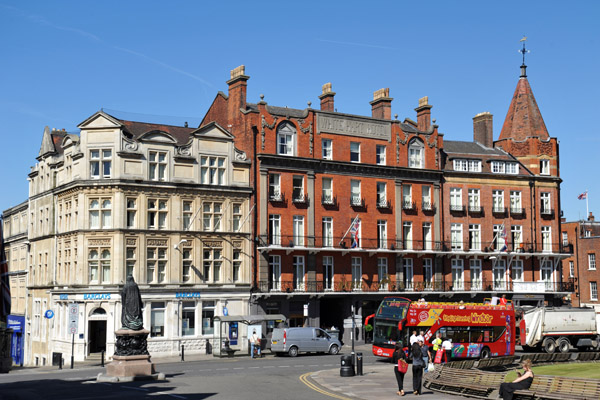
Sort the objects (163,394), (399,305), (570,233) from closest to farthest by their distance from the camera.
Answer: (163,394) → (399,305) → (570,233)

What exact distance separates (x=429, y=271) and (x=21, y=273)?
3537 centimetres

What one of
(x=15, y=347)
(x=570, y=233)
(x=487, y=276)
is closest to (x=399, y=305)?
(x=487, y=276)

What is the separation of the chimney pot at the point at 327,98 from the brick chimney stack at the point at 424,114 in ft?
28.5

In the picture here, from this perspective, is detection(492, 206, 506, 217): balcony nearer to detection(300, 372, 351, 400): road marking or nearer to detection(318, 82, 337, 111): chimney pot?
detection(318, 82, 337, 111): chimney pot

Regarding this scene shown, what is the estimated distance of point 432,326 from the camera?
4244 centimetres

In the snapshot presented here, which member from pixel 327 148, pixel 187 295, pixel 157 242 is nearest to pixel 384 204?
pixel 327 148

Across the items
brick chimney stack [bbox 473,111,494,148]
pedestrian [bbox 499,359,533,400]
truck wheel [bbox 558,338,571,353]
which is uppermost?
brick chimney stack [bbox 473,111,494,148]

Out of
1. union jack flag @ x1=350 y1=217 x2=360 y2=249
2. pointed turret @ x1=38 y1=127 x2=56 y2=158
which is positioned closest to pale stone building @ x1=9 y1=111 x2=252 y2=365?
pointed turret @ x1=38 y1=127 x2=56 y2=158

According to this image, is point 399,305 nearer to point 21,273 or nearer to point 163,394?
point 163,394

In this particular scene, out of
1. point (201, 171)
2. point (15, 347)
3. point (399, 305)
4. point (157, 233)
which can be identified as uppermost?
point (201, 171)

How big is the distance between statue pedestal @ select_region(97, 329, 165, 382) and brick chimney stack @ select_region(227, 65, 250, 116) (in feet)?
88.2

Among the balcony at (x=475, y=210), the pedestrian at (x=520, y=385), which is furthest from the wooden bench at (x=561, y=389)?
the balcony at (x=475, y=210)

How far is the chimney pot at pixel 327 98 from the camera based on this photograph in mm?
63194

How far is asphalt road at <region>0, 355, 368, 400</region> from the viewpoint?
28.8m
